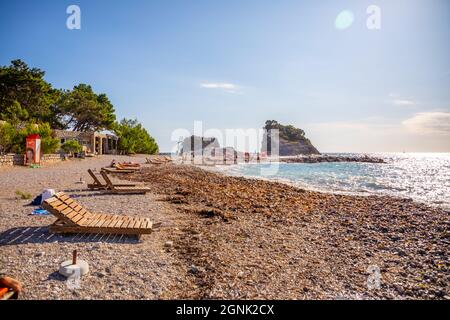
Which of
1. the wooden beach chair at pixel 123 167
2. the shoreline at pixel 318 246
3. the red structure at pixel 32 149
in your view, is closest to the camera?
the shoreline at pixel 318 246

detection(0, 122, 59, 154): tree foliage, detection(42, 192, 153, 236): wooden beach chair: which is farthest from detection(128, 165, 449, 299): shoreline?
detection(0, 122, 59, 154): tree foliage

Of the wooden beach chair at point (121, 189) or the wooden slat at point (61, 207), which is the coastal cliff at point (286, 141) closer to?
the wooden beach chair at point (121, 189)

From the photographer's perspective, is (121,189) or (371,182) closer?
(121,189)

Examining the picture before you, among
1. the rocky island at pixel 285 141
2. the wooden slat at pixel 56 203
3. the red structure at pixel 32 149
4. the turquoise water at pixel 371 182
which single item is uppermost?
the rocky island at pixel 285 141

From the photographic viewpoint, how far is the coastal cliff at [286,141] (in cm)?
16212

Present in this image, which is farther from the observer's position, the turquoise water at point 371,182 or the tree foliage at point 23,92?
the tree foliage at point 23,92

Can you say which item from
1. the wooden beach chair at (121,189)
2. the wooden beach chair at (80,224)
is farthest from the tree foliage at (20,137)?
the wooden beach chair at (80,224)

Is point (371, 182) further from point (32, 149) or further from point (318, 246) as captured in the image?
point (32, 149)

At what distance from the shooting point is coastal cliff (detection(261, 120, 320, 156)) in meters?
162

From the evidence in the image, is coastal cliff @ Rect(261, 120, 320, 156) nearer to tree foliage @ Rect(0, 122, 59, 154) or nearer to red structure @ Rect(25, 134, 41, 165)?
tree foliage @ Rect(0, 122, 59, 154)

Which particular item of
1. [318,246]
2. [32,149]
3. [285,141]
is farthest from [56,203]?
[285,141]

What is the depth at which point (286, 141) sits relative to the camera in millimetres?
168250
